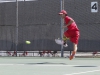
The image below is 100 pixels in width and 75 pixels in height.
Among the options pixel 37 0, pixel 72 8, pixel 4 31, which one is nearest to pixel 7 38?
pixel 4 31

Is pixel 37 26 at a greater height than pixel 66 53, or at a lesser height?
greater

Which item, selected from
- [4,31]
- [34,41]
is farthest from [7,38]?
[34,41]

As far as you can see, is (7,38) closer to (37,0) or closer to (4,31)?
(4,31)

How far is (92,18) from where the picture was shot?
469 inches

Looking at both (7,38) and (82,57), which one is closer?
(82,57)

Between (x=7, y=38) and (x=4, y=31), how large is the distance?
308 mm

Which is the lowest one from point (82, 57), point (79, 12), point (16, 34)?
point (82, 57)

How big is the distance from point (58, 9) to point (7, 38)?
7.75 ft

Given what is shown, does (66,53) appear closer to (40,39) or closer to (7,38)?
(40,39)

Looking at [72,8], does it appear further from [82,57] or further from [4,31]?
[4,31]

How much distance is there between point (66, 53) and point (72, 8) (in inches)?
68.7

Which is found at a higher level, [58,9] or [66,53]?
[58,9]

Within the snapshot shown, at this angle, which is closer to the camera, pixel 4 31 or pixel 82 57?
pixel 82 57

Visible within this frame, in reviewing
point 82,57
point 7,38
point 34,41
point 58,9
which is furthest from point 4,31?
point 82,57
